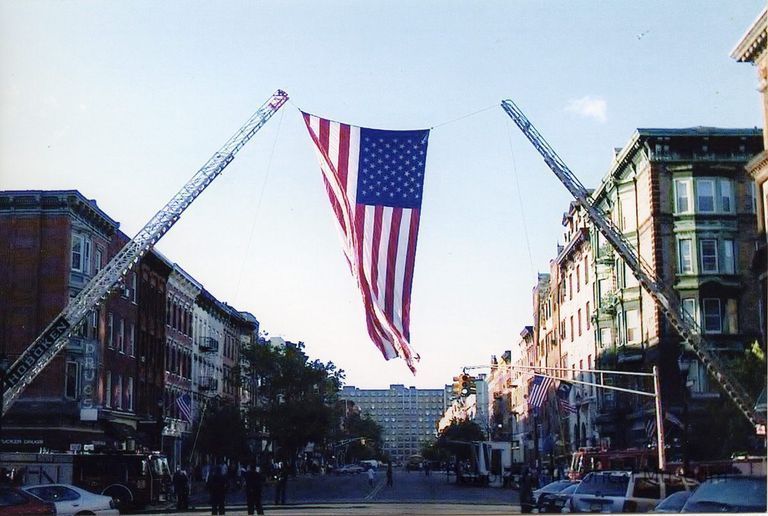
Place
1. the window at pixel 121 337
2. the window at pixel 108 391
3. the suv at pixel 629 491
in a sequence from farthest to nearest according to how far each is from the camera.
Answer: the window at pixel 121 337
the window at pixel 108 391
the suv at pixel 629 491

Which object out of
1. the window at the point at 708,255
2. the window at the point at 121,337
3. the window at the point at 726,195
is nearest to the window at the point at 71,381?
the window at the point at 121,337

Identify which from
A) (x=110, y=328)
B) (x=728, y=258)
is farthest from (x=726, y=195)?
(x=110, y=328)

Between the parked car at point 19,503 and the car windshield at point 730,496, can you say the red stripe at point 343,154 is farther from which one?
the car windshield at point 730,496

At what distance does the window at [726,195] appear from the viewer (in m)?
27.3

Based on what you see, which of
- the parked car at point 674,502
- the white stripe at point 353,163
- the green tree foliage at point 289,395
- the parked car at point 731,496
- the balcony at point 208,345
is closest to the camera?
the parked car at point 731,496

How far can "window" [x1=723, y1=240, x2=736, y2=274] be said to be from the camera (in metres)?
26.8

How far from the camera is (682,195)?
29.9 metres

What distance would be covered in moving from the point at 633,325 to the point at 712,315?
51.9 feet

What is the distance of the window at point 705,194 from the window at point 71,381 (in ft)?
75.8

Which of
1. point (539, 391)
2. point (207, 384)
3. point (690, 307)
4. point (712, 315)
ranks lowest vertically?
point (539, 391)

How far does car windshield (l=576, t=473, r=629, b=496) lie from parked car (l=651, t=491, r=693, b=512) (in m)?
2.03

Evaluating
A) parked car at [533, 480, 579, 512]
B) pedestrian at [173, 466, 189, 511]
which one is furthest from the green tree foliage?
parked car at [533, 480, 579, 512]

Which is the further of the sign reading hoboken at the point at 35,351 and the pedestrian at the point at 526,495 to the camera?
the sign reading hoboken at the point at 35,351

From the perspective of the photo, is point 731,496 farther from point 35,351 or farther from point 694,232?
point 35,351
